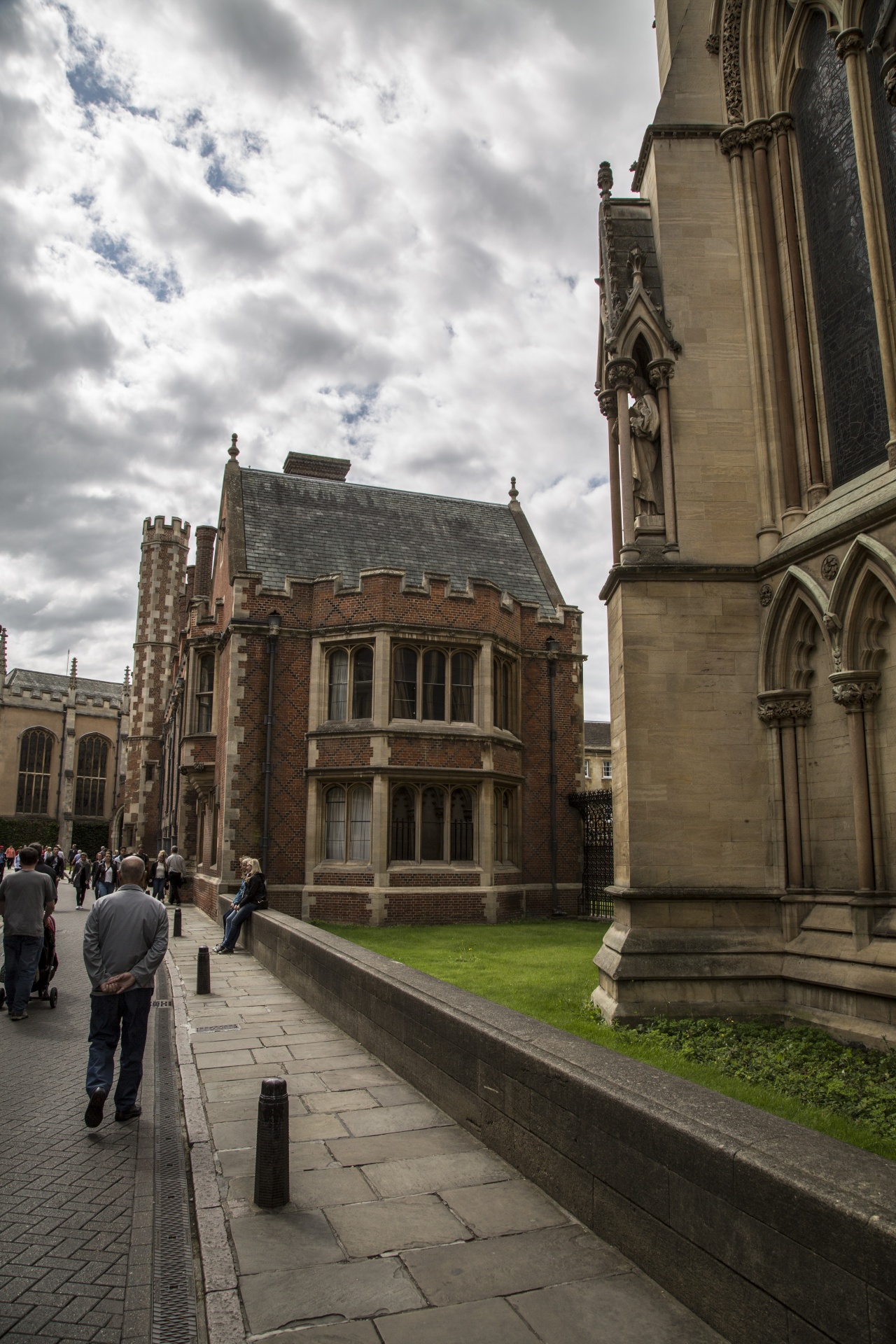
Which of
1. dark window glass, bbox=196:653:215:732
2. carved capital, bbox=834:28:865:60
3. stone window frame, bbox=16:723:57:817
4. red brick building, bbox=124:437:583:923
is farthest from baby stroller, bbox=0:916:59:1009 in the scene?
stone window frame, bbox=16:723:57:817

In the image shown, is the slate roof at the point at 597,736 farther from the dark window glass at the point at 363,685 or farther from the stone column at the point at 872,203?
the stone column at the point at 872,203

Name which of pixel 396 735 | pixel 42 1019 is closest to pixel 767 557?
pixel 42 1019

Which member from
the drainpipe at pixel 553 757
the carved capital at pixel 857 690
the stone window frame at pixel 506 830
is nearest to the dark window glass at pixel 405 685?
the stone window frame at pixel 506 830

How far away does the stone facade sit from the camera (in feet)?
188

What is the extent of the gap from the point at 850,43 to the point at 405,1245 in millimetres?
9514

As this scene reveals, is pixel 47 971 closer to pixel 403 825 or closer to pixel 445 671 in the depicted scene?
pixel 403 825

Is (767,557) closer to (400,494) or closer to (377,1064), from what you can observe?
(377,1064)

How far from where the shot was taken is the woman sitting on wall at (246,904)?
46.4ft

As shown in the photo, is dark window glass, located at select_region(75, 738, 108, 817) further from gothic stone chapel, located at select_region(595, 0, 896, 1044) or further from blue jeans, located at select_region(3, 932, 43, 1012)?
gothic stone chapel, located at select_region(595, 0, 896, 1044)

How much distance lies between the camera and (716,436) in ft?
28.8

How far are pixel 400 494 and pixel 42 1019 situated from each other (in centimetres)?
1945

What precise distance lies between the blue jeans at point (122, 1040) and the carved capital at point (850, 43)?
9.43 meters

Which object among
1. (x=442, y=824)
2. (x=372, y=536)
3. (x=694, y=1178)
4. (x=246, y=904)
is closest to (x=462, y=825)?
(x=442, y=824)

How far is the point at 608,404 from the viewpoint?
31.0 ft
